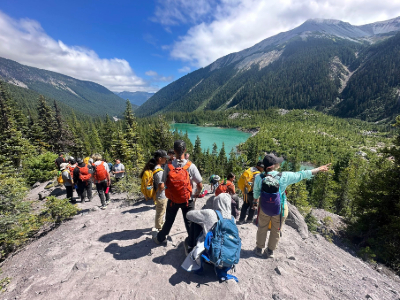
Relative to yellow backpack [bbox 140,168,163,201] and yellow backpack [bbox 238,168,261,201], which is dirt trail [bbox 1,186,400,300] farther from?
yellow backpack [bbox 238,168,261,201]

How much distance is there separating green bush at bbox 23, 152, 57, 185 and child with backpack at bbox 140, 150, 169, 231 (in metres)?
12.8

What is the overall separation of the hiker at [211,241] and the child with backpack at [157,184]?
1265 mm

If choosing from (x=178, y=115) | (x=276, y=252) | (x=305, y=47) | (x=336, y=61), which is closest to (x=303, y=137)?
(x=276, y=252)

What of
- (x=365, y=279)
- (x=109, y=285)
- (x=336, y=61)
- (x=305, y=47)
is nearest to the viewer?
(x=109, y=285)

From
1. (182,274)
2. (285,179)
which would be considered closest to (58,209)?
(182,274)

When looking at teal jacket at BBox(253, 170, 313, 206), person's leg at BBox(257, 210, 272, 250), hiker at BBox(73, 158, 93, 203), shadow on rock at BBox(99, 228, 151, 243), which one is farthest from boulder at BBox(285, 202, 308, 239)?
hiker at BBox(73, 158, 93, 203)

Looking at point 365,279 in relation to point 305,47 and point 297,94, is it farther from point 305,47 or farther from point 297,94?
point 305,47

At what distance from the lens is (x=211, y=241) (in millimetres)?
2906

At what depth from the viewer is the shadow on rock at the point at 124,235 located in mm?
4746

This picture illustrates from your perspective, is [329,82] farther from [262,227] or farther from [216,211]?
[216,211]

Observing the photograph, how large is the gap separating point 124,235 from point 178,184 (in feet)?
9.47

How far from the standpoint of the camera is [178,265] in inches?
139

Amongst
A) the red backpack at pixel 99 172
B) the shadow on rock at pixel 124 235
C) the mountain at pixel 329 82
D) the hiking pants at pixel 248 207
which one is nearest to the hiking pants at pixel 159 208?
the shadow on rock at pixel 124 235

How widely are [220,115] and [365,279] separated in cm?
14699
